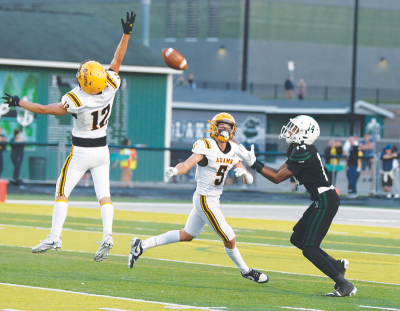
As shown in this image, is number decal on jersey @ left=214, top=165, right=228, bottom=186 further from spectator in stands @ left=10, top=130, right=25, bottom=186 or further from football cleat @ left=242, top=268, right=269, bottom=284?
spectator in stands @ left=10, top=130, right=25, bottom=186

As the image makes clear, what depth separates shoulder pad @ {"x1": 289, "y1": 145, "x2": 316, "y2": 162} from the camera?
7.46 m

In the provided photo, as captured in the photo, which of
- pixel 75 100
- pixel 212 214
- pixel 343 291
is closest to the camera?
pixel 343 291

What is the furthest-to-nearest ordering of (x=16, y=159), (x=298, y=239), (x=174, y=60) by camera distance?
(x=16, y=159), (x=174, y=60), (x=298, y=239)

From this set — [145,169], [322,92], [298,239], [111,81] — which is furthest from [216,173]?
[322,92]

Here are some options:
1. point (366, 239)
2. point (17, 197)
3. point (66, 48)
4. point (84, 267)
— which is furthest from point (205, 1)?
point (84, 267)

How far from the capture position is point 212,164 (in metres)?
7.81

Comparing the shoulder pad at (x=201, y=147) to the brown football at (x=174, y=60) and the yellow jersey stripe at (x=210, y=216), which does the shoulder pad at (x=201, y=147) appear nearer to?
the yellow jersey stripe at (x=210, y=216)

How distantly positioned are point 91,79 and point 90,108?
0.33 meters

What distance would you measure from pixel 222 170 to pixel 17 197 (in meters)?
12.8

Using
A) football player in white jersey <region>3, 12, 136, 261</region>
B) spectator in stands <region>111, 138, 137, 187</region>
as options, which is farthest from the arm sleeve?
spectator in stands <region>111, 138, 137, 187</region>

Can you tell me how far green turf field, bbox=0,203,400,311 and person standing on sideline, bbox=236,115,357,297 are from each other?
1.13ft

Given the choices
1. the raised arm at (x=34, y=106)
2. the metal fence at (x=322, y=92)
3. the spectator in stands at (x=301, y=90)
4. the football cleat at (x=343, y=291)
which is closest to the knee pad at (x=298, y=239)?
the football cleat at (x=343, y=291)

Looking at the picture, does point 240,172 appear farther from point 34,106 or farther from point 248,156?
point 34,106

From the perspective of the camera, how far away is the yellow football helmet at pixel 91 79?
26.2ft
